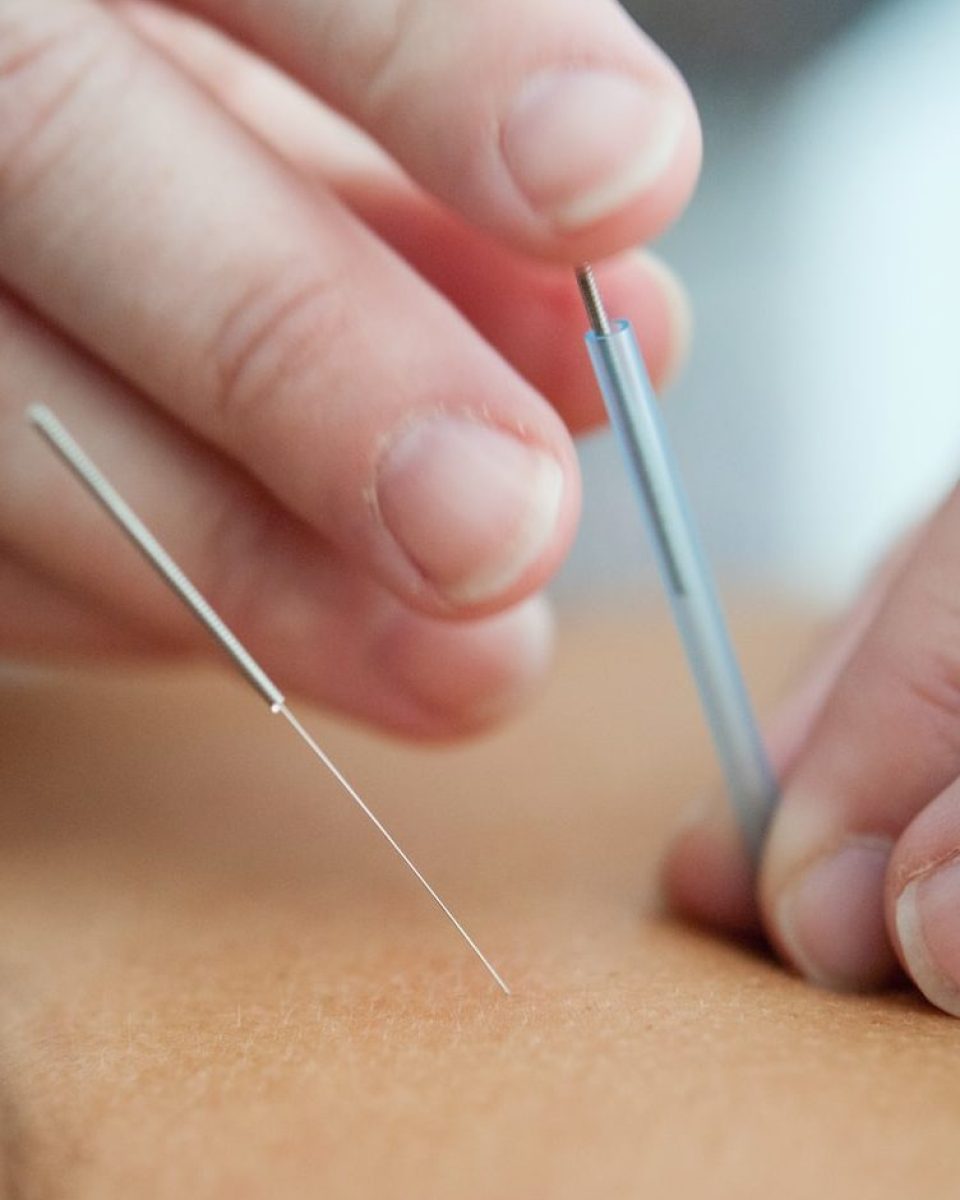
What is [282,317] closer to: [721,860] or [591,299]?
[591,299]

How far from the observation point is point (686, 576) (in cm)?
54

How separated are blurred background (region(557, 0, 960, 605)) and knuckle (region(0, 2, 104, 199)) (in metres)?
0.85

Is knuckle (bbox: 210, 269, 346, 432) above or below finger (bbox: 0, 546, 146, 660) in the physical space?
above

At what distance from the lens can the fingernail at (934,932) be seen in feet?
1.43

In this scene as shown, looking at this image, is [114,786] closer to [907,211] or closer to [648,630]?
[648,630]

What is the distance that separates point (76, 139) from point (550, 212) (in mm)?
191

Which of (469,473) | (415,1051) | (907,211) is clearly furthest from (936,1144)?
(907,211)

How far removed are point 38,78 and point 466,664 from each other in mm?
314

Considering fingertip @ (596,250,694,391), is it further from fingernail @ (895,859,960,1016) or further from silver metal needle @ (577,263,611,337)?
fingernail @ (895,859,960,1016)

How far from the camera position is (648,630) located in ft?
3.36

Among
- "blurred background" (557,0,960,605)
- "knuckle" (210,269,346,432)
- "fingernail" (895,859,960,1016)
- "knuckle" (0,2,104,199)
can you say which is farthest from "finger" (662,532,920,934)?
"blurred background" (557,0,960,605)

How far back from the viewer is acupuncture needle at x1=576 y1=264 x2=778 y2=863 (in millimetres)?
495

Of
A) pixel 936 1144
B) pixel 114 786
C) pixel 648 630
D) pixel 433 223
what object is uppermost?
pixel 433 223

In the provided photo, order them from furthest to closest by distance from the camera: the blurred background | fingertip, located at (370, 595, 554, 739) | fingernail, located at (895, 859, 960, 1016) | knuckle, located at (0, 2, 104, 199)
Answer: the blurred background → fingertip, located at (370, 595, 554, 739) → knuckle, located at (0, 2, 104, 199) → fingernail, located at (895, 859, 960, 1016)
